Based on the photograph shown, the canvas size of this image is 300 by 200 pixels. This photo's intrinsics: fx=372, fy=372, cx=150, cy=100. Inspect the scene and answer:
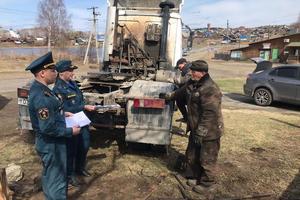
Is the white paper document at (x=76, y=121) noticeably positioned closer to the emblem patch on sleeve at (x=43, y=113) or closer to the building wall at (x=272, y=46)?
Result: the emblem patch on sleeve at (x=43, y=113)

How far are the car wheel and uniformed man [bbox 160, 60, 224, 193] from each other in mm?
7818

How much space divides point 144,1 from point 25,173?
5498 mm

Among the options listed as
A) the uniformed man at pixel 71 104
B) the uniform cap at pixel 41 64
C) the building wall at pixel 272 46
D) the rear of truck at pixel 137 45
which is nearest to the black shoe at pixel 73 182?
the uniformed man at pixel 71 104

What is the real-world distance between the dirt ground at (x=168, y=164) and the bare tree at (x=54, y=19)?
4355cm

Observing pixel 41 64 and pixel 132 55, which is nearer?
pixel 41 64

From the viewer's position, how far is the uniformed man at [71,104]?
4738mm

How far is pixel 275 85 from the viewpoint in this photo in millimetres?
11992

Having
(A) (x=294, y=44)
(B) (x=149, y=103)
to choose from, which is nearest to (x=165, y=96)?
(B) (x=149, y=103)

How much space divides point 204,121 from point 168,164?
1380 mm

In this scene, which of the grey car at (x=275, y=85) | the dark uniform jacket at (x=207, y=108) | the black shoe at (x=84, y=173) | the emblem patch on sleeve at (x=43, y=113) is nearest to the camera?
the emblem patch on sleeve at (x=43, y=113)

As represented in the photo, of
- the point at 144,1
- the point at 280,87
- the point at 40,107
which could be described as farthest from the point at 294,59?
the point at 40,107

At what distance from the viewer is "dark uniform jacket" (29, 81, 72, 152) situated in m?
3.34

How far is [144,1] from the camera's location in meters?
9.22

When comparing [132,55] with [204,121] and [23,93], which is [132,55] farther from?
[204,121]
